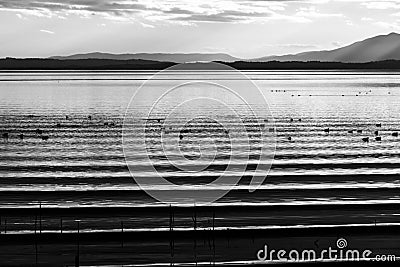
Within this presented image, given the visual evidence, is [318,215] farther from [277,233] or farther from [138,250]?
[138,250]

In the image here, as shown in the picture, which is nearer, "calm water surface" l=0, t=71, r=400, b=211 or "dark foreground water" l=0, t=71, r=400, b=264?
"dark foreground water" l=0, t=71, r=400, b=264

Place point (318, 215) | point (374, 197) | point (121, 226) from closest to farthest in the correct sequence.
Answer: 1. point (121, 226)
2. point (318, 215)
3. point (374, 197)

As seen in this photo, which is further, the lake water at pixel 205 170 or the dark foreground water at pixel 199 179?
the lake water at pixel 205 170

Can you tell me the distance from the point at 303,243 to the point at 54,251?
21.0 feet

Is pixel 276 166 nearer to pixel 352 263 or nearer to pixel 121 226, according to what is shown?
pixel 121 226

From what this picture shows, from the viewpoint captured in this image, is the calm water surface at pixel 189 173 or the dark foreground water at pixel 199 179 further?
the calm water surface at pixel 189 173

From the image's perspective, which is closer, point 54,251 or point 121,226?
point 54,251

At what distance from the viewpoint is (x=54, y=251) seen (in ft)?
60.2

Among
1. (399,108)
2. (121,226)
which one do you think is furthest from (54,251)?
(399,108)

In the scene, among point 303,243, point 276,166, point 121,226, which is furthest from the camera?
point 276,166

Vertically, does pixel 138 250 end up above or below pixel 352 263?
below

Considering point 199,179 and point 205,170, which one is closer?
point 199,179

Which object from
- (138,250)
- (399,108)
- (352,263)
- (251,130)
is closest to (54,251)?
(138,250)

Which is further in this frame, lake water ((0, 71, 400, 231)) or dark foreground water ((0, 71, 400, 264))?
lake water ((0, 71, 400, 231))
